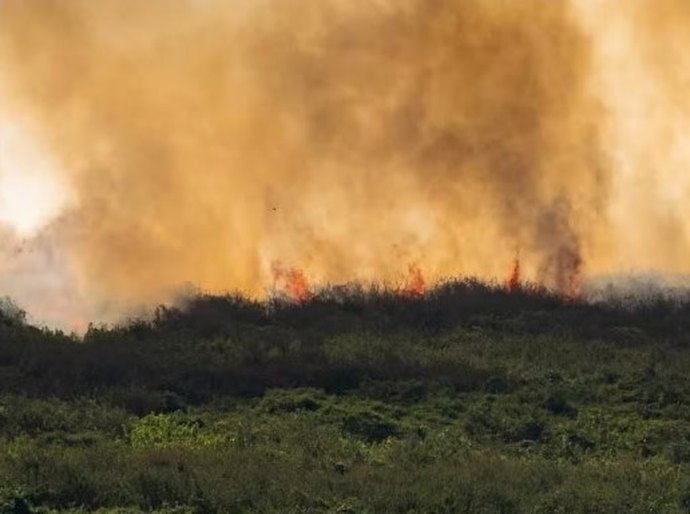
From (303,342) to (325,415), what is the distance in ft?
21.3

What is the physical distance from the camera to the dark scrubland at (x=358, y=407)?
2569 cm

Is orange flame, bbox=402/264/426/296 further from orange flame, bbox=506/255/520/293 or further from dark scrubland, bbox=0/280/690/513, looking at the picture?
orange flame, bbox=506/255/520/293

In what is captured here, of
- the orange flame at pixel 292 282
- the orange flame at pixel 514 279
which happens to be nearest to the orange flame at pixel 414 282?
the orange flame at pixel 514 279

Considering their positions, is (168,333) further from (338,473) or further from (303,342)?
(338,473)

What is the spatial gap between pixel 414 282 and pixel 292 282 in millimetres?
3936

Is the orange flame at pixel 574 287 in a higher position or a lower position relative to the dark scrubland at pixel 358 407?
higher

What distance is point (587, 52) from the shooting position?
51.7 meters

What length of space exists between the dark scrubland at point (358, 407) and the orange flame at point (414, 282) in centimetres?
62

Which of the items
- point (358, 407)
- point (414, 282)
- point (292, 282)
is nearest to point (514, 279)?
point (414, 282)

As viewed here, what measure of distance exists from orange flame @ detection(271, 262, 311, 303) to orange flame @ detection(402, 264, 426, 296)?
315cm

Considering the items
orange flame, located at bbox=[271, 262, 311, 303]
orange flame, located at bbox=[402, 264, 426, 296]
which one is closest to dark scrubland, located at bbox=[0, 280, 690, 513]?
orange flame, located at bbox=[402, 264, 426, 296]

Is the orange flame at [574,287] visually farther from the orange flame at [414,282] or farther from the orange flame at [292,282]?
the orange flame at [292,282]

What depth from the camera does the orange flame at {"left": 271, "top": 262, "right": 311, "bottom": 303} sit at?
4481cm

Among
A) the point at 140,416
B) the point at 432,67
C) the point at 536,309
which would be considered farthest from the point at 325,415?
→ the point at 432,67
